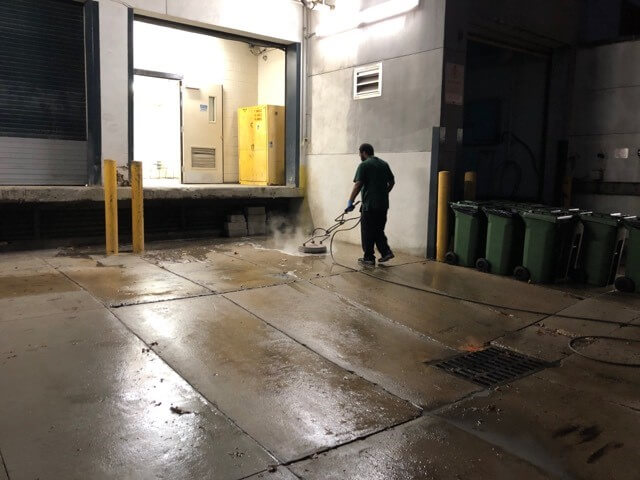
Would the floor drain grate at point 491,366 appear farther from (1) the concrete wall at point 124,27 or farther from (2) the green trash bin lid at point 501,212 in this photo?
(1) the concrete wall at point 124,27

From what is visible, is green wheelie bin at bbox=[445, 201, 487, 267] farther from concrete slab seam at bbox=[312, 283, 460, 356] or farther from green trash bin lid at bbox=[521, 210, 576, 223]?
concrete slab seam at bbox=[312, 283, 460, 356]

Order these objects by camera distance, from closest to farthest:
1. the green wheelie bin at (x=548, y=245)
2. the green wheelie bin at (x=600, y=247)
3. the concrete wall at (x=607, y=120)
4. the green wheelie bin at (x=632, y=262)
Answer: the green wheelie bin at (x=632, y=262) < the green wheelie bin at (x=600, y=247) < the green wheelie bin at (x=548, y=245) < the concrete wall at (x=607, y=120)

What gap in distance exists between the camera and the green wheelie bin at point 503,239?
725 centimetres

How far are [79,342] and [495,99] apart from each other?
31.5 feet

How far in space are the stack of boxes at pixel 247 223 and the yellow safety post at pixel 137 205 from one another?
Answer: 90.9 inches

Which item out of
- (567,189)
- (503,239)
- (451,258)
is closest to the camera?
(503,239)

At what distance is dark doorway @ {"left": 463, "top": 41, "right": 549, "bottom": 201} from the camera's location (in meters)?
10.7

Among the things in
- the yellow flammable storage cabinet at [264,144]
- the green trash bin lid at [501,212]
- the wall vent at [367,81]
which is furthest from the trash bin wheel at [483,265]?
the yellow flammable storage cabinet at [264,144]

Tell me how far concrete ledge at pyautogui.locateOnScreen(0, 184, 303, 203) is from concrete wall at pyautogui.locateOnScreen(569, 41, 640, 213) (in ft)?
18.7

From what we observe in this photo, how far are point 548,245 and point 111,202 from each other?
20.8 feet

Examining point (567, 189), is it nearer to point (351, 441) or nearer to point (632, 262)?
point (632, 262)

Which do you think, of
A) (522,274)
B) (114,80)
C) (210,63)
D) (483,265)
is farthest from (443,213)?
(210,63)

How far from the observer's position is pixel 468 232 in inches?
309

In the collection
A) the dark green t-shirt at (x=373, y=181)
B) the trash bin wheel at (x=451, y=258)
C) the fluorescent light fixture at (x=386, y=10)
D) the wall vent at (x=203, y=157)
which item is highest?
the fluorescent light fixture at (x=386, y=10)
